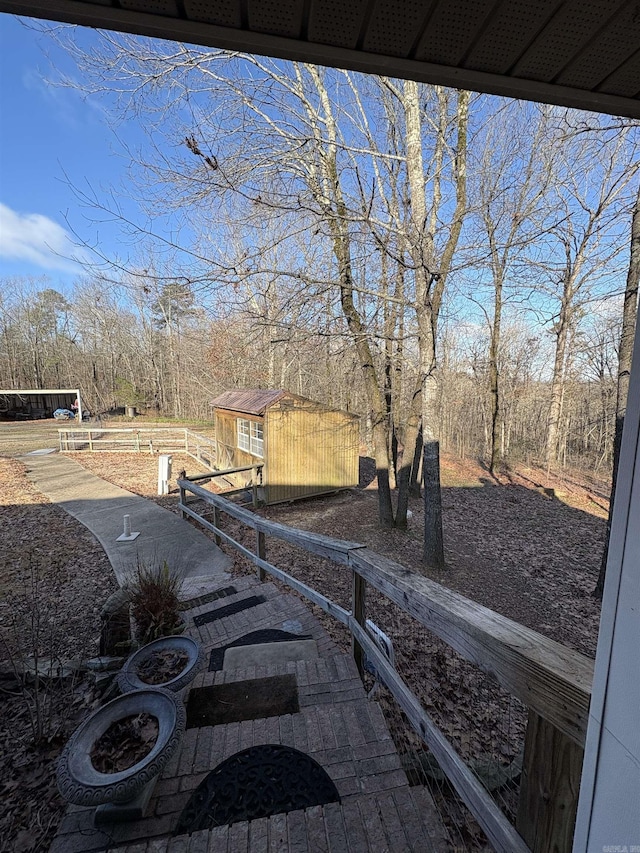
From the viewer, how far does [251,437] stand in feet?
34.1

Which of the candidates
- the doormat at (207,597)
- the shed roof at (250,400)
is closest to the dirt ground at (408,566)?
the doormat at (207,597)

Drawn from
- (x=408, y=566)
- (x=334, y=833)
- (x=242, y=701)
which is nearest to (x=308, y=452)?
(x=408, y=566)

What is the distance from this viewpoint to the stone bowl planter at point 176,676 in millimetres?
2100

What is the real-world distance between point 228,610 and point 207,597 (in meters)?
0.41

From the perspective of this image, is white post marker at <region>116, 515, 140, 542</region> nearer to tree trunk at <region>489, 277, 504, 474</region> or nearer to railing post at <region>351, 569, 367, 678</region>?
railing post at <region>351, 569, 367, 678</region>

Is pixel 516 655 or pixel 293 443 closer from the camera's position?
pixel 516 655

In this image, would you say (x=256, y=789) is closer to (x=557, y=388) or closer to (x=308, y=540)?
(x=308, y=540)

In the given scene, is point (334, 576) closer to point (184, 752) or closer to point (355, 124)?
point (184, 752)

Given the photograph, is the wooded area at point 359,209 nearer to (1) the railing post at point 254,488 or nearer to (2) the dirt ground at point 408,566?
(2) the dirt ground at point 408,566

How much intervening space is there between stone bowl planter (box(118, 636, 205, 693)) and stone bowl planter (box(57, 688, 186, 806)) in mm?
152

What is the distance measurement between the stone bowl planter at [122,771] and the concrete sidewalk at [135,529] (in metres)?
2.08

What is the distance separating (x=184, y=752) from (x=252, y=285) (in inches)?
232

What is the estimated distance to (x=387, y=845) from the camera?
4.40 feet

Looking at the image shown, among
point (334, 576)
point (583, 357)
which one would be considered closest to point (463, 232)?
point (334, 576)
